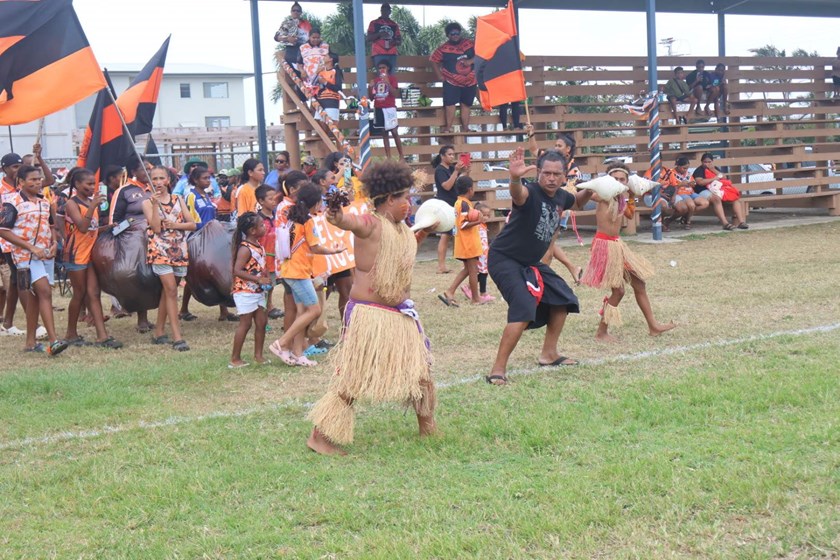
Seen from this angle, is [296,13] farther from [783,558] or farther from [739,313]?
[783,558]

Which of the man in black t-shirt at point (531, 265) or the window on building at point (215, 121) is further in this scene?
the window on building at point (215, 121)

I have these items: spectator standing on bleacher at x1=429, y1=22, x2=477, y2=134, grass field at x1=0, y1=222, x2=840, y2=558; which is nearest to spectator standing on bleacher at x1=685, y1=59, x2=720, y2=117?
spectator standing on bleacher at x1=429, y1=22, x2=477, y2=134

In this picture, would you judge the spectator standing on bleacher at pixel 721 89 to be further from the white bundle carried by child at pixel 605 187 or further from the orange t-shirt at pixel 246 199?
the white bundle carried by child at pixel 605 187

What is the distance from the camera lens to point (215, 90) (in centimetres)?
5806

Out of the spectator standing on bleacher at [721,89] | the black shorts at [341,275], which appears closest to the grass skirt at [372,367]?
the black shorts at [341,275]

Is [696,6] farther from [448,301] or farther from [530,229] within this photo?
[530,229]

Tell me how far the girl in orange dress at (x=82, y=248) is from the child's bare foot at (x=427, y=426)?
4.71 meters

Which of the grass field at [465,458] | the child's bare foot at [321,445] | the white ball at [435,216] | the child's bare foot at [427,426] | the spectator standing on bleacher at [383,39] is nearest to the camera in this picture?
the grass field at [465,458]

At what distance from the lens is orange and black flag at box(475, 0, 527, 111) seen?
13703mm

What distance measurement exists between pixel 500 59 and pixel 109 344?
743cm

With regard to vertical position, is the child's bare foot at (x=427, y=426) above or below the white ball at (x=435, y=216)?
below

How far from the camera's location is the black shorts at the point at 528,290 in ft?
22.1

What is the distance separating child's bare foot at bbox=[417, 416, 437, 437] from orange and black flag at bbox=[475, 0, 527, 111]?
902 cm

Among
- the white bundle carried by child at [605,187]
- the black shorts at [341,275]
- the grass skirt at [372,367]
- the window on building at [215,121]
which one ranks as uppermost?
the window on building at [215,121]
